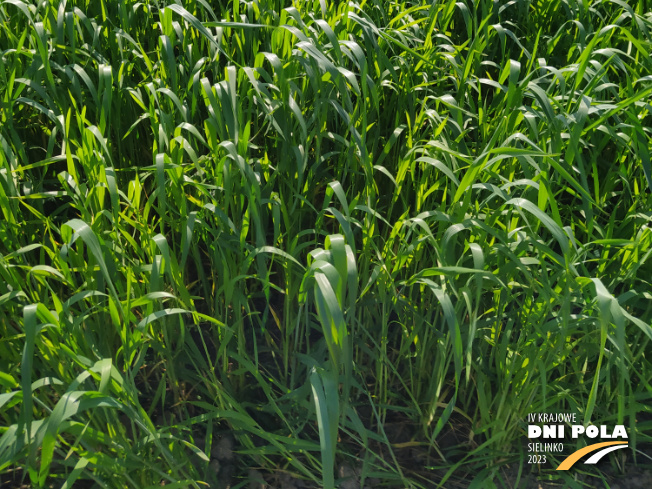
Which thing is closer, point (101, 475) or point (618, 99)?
point (101, 475)

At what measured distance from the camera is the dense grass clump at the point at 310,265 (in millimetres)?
1003

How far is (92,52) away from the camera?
1.40m

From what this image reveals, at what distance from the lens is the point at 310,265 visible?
98cm

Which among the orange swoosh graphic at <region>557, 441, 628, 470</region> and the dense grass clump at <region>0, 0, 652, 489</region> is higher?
the dense grass clump at <region>0, 0, 652, 489</region>

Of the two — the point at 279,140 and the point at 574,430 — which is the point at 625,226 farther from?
the point at 279,140

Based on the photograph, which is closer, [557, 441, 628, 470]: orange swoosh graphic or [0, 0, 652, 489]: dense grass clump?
[0, 0, 652, 489]: dense grass clump

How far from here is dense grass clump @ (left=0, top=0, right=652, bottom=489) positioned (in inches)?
39.5

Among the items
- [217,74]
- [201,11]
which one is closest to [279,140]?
[217,74]

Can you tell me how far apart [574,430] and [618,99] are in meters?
0.73

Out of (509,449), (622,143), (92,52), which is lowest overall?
(509,449)
